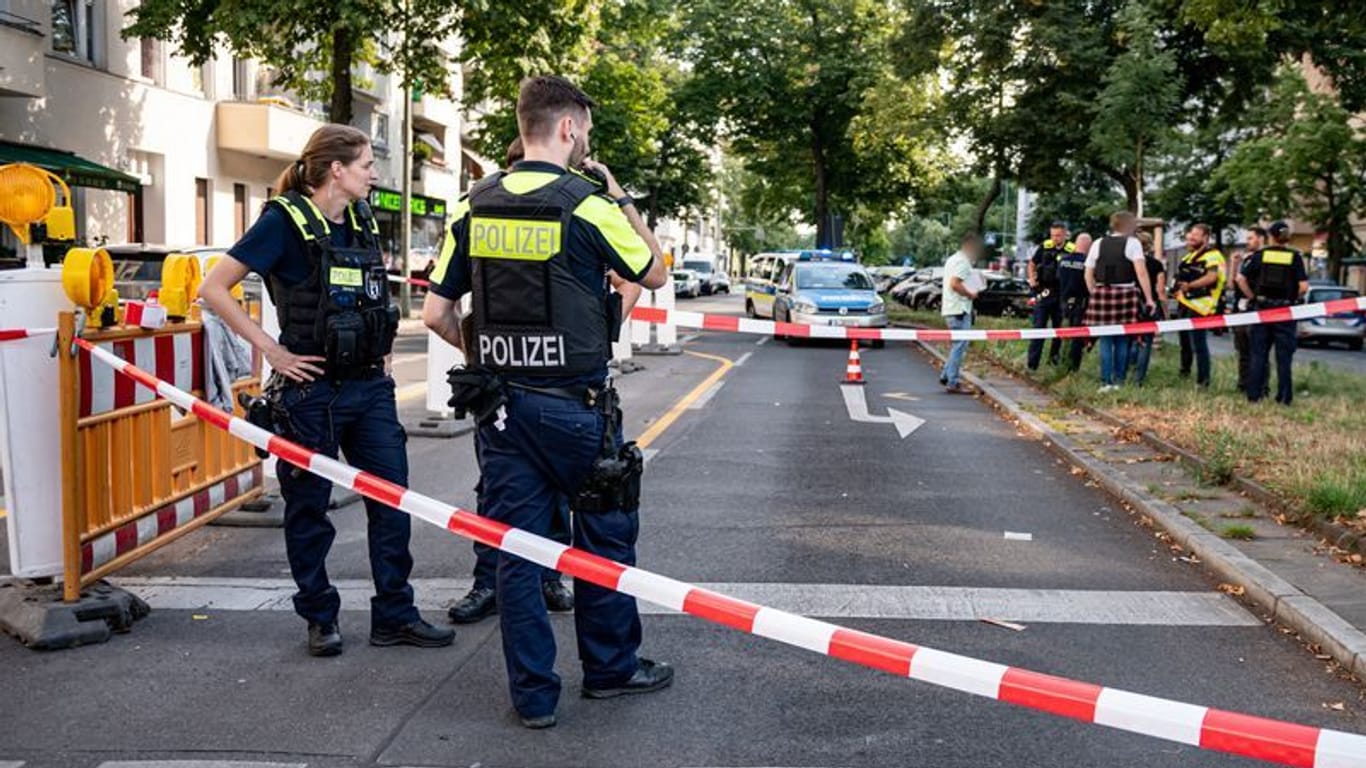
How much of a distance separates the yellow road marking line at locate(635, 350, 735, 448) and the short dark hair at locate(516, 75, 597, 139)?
5972 mm

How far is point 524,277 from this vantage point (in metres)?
4.18

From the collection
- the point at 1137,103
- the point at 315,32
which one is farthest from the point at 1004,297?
the point at 315,32

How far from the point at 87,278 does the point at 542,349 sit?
7.34 feet

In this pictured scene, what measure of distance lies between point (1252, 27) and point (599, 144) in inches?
1084

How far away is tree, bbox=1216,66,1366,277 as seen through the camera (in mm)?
39094

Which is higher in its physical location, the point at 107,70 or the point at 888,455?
the point at 107,70

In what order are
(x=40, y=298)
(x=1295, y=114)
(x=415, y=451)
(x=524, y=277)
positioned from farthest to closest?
(x=1295, y=114)
(x=415, y=451)
(x=40, y=298)
(x=524, y=277)

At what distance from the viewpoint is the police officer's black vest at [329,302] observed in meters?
4.86

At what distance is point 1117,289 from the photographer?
14273mm

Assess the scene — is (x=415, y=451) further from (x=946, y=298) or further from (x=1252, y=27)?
(x=1252, y=27)

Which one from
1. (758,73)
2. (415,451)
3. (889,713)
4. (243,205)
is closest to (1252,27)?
(415,451)

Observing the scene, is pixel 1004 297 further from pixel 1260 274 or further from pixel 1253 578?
pixel 1253 578

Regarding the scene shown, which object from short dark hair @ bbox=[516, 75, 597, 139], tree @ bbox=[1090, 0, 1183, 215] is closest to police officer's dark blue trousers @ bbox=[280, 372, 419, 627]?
short dark hair @ bbox=[516, 75, 597, 139]

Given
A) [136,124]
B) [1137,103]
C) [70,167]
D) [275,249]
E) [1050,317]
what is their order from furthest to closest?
1. [136,124]
2. [70,167]
3. [1137,103]
4. [1050,317]
5. [275,249]
